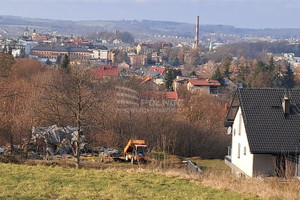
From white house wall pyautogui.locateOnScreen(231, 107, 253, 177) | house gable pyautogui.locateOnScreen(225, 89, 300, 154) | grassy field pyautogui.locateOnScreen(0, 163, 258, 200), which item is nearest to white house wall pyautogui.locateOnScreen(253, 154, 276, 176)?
white house wall pyautogui.locateOnScreen(231, 107, 253, 177)

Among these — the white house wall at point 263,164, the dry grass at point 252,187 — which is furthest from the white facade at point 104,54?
the dry grass at point 252,187

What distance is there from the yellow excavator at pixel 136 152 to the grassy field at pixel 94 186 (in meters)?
5.05

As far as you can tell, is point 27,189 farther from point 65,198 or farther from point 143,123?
point 143,123

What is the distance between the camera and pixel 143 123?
19.3 metres

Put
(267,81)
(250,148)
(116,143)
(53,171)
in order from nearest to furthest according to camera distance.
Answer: (53,171), (250,148), (116,143), (267,81)

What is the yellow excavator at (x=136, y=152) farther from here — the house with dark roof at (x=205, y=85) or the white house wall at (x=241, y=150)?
the house with dark roof at (x=205, y=85)

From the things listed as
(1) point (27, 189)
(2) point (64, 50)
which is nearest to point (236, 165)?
(1) point (27, 189)

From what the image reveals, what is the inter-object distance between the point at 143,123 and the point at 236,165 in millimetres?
6054

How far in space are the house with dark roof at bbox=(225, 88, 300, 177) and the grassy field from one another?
184 inches

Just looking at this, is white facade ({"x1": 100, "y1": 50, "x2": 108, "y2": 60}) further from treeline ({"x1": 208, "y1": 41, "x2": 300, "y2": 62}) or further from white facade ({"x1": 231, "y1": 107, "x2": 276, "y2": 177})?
white facade ({"x1": 231, "y1": 107, "x2": 276, "y2": 177})

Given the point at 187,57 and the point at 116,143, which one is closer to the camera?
the point at 116,143

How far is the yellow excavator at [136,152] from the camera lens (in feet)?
44.5

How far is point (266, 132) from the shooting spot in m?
12.6

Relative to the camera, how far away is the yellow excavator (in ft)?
44.5
